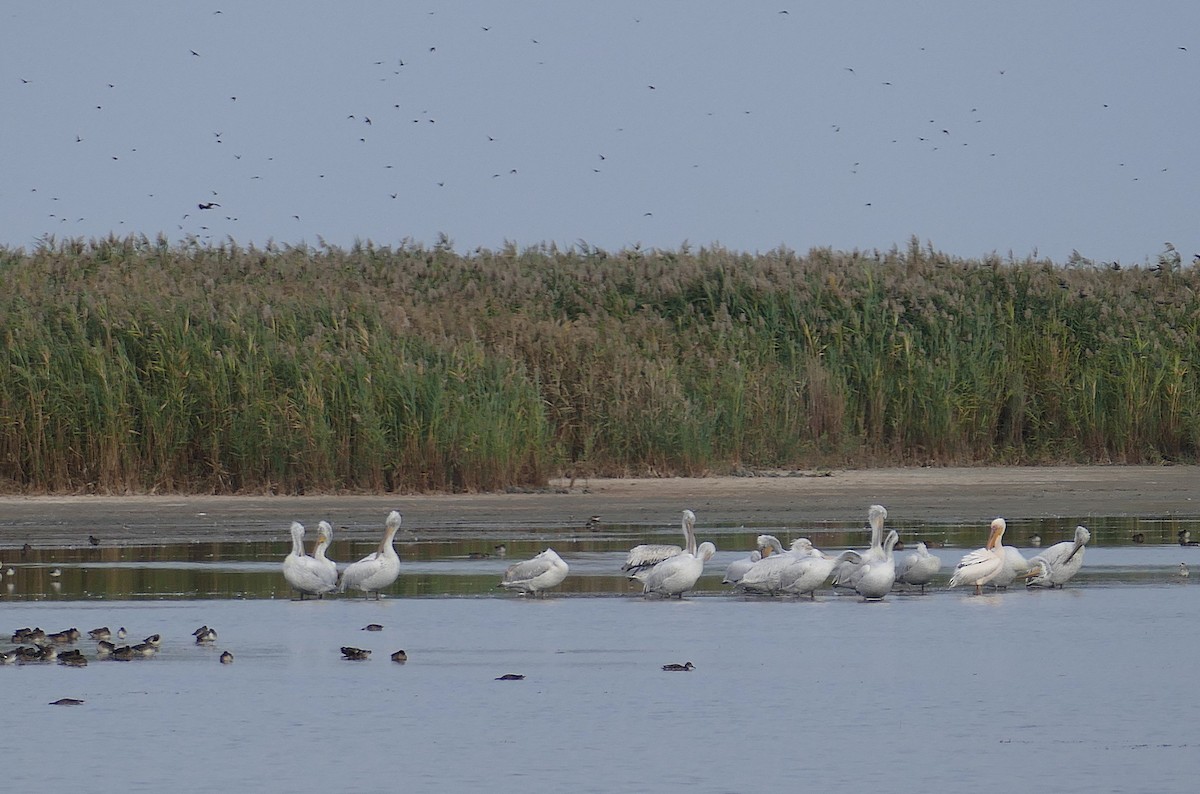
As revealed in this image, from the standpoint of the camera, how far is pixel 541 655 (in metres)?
10.4

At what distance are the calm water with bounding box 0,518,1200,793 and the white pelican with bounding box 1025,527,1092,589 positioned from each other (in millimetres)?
143

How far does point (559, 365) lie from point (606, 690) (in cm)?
1504

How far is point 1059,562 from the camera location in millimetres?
13148

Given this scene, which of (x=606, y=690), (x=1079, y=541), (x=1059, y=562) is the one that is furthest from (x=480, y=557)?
(x=606, y=690)

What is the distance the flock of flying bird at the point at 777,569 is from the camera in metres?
12.7

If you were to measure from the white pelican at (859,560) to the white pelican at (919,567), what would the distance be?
0.75 feet

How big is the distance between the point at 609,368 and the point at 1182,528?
8.52 m

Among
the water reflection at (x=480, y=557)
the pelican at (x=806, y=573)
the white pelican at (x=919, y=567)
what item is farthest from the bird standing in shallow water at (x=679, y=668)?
the white pelican at (x=919, y=567)

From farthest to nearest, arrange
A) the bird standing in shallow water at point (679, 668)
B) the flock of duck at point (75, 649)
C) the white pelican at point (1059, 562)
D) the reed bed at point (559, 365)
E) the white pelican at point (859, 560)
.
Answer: the reed bed at point (559, 365), the white pelican at point (1059, 562), the white pelican at point (859, 560), the flock of duck at point (75, 649), the bird standing in shallow water at point (679, 668)

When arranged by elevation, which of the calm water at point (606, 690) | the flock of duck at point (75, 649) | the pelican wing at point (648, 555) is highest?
the pelican wing at point (648, 555)

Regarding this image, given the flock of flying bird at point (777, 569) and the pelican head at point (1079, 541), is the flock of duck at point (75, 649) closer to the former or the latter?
the flock of flying bird at point (777, 569)

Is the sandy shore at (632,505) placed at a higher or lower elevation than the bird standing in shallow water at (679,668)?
higher

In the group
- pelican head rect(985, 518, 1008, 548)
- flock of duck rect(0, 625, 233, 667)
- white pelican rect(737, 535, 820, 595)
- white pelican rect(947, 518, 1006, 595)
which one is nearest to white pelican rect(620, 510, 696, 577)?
white pelican rect(737, 535, 820, 595)

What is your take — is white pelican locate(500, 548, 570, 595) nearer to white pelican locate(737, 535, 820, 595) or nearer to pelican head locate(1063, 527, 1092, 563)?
white pelican locate(737, 535, 820, 595)
